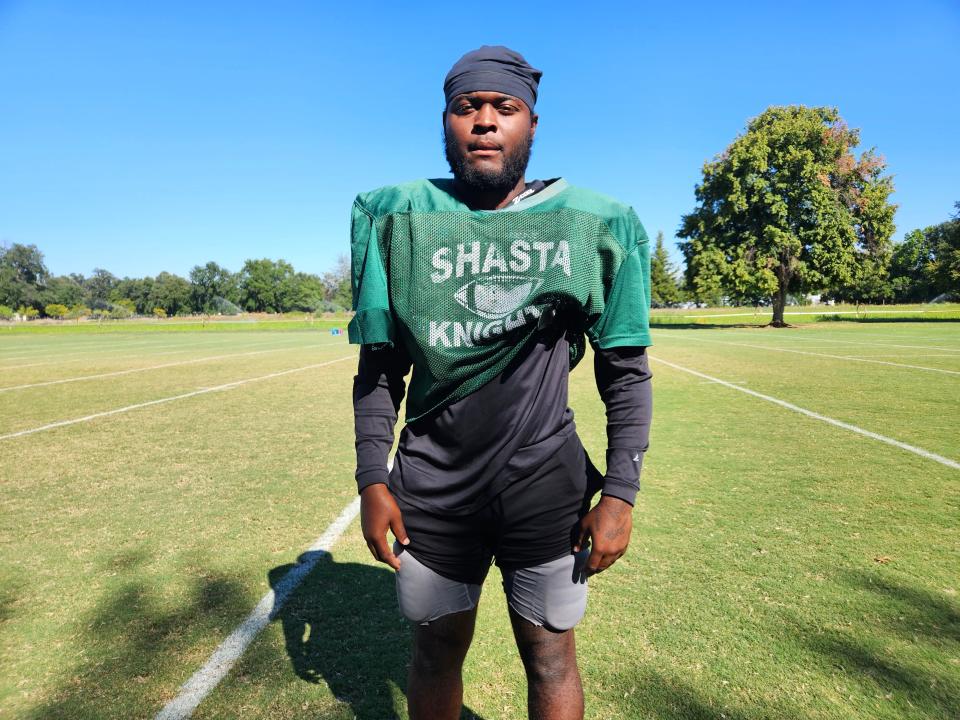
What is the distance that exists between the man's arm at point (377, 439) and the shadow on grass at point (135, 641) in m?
1.49

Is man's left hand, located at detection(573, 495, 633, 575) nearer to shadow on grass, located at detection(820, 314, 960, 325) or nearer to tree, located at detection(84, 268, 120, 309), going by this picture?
shadow on grass, located at detection(820, 314, 960, 325)

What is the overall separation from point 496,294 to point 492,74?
65 cm

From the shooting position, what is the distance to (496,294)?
1542 millimetres

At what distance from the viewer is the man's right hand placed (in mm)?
1645

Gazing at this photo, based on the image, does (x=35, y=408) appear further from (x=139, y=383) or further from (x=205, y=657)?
(x=205, y=657)

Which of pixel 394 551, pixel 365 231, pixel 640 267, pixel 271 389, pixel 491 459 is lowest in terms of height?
pixel 271 389

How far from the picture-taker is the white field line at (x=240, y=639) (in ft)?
7.60

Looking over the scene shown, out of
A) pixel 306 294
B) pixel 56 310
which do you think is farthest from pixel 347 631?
pixel 56 310

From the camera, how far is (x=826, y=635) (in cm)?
272

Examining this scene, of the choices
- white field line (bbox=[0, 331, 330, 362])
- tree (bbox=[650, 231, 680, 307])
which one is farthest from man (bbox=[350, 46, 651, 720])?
tree (bbox=[650, 231, 680, 307])

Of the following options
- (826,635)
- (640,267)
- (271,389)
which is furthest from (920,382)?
(271,389)

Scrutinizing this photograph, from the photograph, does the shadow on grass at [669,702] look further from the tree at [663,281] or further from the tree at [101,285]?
the tree at [101,285]

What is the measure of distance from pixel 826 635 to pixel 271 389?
1072cm

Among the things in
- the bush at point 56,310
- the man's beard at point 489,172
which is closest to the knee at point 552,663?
the man's beard at point 489,172
